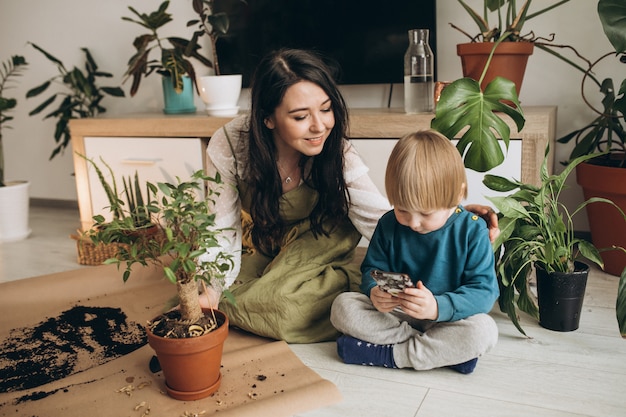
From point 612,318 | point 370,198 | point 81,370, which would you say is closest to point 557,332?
point 612,318

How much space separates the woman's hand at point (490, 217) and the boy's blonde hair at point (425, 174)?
24 centimetres

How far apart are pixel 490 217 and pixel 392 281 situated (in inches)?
14.4

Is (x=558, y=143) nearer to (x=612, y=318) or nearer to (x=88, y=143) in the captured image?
(x=612, y=318)

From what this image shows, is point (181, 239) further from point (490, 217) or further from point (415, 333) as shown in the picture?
point (490, 217)

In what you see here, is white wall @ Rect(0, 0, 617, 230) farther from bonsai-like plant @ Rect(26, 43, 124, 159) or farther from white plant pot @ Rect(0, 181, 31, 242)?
white plant pot @ Rect(0, 181, 31, 242)

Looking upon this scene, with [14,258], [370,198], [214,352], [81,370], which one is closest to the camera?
[214,352]

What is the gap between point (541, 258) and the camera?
148 centimetres

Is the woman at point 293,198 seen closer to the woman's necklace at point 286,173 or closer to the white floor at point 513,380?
the woman's necklace at point 286,173

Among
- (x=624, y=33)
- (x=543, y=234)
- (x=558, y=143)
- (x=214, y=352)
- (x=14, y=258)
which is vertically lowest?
(x=14, y=258)

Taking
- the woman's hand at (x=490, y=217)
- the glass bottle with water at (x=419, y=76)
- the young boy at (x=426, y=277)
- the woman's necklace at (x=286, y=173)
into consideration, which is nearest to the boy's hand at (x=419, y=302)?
the young boy at (x=426, y=277)

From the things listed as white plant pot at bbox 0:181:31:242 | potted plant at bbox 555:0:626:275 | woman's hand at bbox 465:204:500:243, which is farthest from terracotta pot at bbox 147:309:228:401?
white plant pot at bbox 0:181:31:242

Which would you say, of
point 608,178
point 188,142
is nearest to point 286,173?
point 188,142

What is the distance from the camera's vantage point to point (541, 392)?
1211 millimetres

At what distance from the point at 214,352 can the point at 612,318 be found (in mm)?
1090
